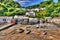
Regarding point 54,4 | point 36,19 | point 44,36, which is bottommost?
point 44,36

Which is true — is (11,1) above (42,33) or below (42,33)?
above

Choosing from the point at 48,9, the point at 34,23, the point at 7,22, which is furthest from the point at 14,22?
the point at 48,9

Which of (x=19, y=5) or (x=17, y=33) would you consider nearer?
(x=17, y=33)

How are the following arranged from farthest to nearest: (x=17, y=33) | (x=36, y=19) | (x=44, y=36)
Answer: (x=36, y=19), (x=17, y=33), (x=44, y=36)

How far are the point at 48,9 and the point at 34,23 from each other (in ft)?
2.34

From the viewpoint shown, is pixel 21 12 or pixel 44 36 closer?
pixel 44 36

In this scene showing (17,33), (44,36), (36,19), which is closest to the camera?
(44,36)

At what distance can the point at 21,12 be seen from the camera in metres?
6.46

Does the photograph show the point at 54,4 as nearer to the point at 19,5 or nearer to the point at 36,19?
the point at 36,19

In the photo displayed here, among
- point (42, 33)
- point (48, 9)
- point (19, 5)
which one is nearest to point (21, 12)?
point (19, 5)

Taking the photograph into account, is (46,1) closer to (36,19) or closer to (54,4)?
(54,4)

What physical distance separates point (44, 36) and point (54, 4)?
1.57 m

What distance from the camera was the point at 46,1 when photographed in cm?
631

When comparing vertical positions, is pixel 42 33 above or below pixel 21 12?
below
